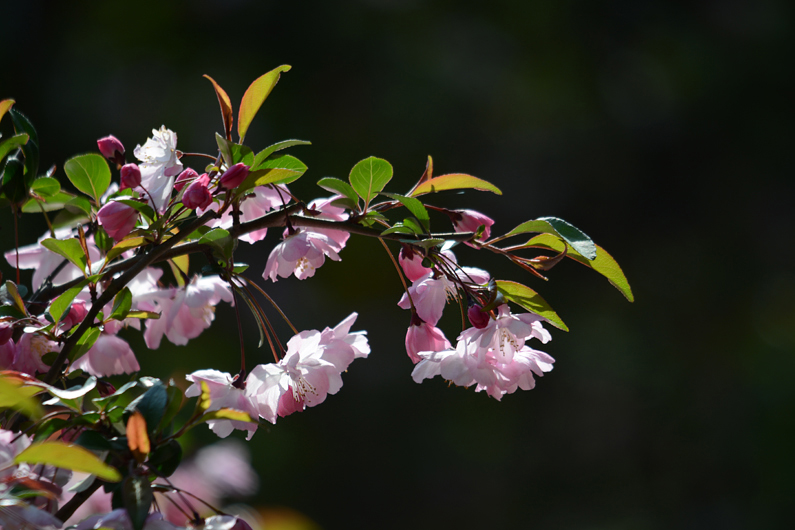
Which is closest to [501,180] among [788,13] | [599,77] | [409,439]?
[599,77]

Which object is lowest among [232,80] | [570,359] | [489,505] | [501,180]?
[489,505]

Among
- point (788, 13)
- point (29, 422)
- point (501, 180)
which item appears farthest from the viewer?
point (788, 13)

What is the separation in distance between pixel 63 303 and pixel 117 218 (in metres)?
0.07

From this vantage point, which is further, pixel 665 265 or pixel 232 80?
pixel 665 265

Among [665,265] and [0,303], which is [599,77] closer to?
[665,265]

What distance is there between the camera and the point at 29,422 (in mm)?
402

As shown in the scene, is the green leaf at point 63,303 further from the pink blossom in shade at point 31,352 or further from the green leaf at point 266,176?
the green leaf at point 266,176

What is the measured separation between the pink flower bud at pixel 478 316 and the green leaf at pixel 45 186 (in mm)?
311

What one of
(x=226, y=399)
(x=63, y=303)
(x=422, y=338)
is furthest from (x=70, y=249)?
(x=422, y=338)

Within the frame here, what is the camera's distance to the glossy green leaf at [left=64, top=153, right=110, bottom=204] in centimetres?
43

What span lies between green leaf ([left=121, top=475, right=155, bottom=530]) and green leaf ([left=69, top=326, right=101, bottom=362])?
0.39 ft

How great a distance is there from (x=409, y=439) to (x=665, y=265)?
1.41 m

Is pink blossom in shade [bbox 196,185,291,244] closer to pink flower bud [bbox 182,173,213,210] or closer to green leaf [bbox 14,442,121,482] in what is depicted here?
pink flower bud [bbox 182,173,213,210]

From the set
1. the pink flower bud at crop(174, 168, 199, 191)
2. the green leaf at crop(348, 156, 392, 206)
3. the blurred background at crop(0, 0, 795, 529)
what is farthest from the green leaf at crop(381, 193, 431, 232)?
the blurred background at crop(0, 0, 795, 529)
